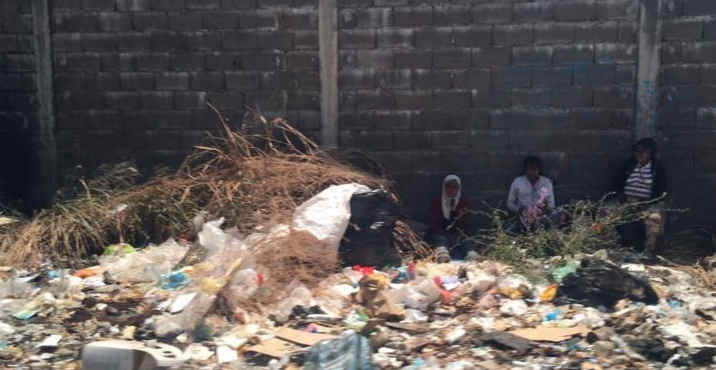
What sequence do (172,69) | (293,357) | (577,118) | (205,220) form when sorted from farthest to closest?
(172,69) → (577,118) → (205,220) → (293,357)

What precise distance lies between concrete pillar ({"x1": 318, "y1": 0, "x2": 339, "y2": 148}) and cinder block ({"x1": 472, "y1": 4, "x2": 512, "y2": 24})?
53.7 inches

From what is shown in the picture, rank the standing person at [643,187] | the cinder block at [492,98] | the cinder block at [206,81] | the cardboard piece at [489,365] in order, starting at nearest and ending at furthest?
the cardboard piece at [489,365] < the standing person at [643,187] < the cinder block at [492,98] < the cinder block at [206,81]

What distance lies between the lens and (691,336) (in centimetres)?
442

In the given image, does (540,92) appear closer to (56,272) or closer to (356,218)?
(356,218)

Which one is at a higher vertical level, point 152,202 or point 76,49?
point 76,49

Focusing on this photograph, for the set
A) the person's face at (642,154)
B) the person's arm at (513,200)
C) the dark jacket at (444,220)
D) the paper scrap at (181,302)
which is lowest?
the paper scrap at (181,302)

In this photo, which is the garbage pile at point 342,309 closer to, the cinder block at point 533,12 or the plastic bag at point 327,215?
the plastic bag at point 327,215

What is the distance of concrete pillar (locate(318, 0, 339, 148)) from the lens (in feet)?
23.5

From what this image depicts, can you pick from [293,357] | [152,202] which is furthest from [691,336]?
[152,202]

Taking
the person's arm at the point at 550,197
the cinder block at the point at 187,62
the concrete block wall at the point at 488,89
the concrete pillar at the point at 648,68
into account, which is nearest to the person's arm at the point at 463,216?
the concrete block wall at the point at 488,89

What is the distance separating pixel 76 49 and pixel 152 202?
7.11 ft

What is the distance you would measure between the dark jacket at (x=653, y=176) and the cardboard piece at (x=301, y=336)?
11.5 feet

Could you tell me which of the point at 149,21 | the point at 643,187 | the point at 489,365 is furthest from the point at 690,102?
the point at 149,21

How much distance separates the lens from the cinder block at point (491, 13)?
6.93 metres
